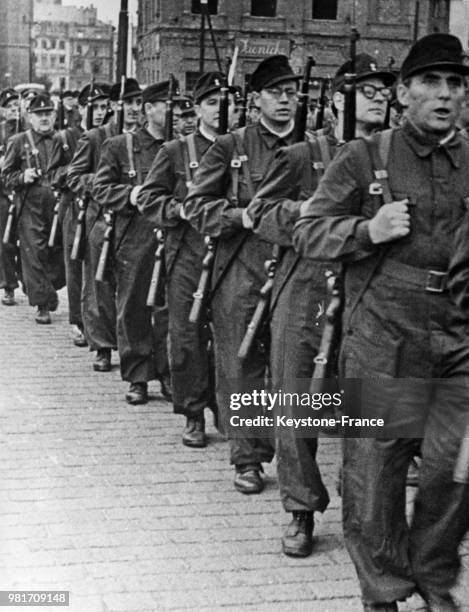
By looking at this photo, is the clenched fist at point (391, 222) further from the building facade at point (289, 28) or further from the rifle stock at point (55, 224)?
the rifle stock at point (55, 224)

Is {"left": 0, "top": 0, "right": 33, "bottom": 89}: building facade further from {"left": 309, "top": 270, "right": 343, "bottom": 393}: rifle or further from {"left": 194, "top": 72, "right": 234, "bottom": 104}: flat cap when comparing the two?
{"left": 309, "top": 270, "right": 343, "bottom": 393}: rifle

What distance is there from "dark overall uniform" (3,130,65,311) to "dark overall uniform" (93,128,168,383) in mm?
3606

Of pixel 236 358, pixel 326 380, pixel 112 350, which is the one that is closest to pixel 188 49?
pixel 112 350

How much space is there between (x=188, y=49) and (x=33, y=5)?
1635 millimetres

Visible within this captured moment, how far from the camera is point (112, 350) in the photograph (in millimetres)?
12305

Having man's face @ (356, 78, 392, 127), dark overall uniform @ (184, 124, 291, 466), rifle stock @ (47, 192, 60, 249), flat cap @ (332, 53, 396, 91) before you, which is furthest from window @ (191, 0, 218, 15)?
man's face @ (356, 78, 392, 127)

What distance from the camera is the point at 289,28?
603 inches

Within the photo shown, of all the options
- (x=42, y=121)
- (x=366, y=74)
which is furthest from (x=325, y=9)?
(x=366, y=74)

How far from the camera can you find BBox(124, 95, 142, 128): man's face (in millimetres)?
11570

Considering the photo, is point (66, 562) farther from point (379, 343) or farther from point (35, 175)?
point (35, 175)

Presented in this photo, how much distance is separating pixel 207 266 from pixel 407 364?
2.84m

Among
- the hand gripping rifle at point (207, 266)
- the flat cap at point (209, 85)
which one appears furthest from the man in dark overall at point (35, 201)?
the hand gripping rifle at point (207, 266)

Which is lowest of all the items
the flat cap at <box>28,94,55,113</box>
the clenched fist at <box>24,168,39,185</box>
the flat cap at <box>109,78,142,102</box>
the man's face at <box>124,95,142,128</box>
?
the clenched fist at <box>24,168,39,185</box>

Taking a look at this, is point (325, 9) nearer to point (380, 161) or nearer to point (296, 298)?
point (296, 298)
